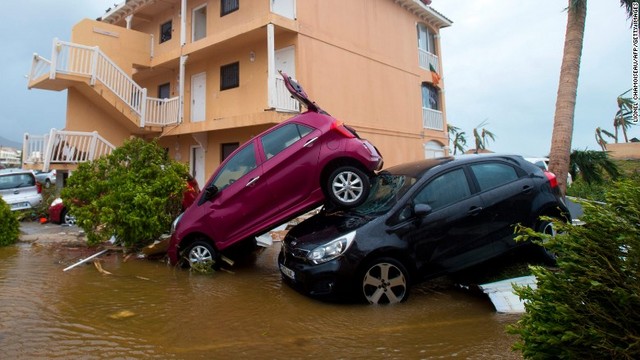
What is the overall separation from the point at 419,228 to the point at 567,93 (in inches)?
248

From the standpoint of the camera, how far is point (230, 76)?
1414 cm

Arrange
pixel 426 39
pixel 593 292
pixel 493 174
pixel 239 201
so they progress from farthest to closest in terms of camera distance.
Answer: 1. pixel 426 39
2. pixel 239 201
3. pixel 493 174
4. pixel 593 292

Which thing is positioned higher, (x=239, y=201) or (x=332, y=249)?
(x=239, y=201)

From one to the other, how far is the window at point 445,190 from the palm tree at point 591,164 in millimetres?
8308

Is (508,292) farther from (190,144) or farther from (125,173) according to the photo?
Result: (190,144)

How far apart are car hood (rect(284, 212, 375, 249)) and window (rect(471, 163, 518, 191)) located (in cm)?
162

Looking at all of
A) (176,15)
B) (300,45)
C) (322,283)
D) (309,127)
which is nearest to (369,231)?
(322,283)

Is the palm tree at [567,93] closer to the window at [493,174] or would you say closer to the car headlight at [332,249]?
the window at [493,174]

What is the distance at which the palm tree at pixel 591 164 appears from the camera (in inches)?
444

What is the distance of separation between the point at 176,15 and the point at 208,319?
590 inches

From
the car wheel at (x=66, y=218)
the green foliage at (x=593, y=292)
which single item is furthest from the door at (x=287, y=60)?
the green foliage at (x=593, y=292)

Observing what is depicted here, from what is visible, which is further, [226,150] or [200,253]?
[226,150]

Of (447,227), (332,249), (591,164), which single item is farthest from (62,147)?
(591,164)

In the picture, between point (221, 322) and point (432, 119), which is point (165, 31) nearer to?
point (432, 119)
